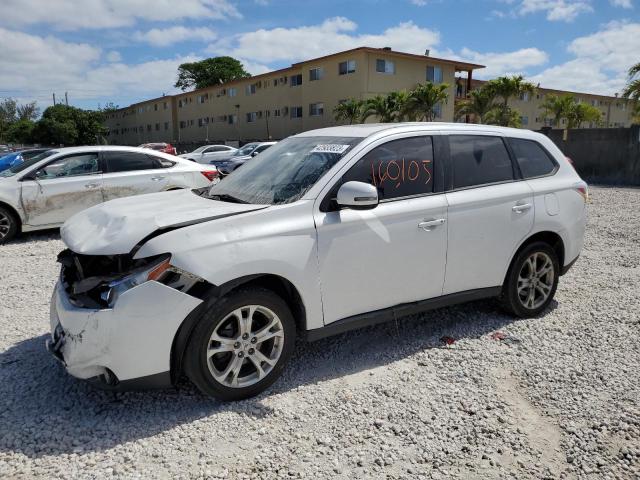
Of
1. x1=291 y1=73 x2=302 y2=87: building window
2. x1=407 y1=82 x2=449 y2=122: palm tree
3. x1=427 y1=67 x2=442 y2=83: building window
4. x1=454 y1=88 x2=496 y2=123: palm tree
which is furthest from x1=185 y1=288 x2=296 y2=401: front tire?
x1=291 y1=73 x2=302 y2=87: building window

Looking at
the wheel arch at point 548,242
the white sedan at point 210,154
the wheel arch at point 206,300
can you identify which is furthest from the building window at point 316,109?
the wheel arch at point 206,300

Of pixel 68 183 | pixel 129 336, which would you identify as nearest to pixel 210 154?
pixel 68 183

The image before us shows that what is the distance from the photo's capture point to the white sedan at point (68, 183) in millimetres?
7730

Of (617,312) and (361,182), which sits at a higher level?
(361,182)

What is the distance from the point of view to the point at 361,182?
3.29 metres

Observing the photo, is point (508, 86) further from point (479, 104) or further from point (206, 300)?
point (206, 300)

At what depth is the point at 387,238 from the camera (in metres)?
3.47

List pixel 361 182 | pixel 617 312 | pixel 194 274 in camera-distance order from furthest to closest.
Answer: pixel 617 312, pixel 361 182, pixel 194 274

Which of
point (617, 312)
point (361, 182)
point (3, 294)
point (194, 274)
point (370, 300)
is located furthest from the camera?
point (3, 294)

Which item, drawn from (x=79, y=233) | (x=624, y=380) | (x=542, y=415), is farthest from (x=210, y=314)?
(x=624, y=380)

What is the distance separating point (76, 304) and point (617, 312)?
4683 millimetres

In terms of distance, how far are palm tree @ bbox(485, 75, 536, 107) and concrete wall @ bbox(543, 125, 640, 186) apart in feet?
58.8

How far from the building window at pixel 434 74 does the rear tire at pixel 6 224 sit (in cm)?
3443

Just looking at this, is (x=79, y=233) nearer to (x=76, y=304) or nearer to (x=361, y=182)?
(x=76, y=304)
